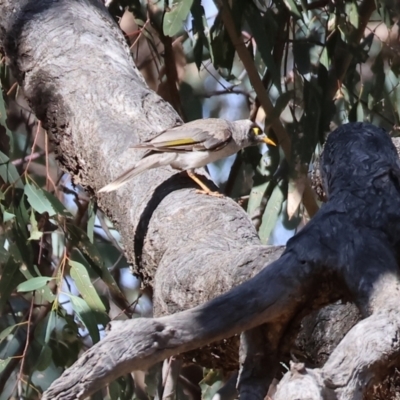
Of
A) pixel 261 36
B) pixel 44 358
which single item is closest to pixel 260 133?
pixel 261 36

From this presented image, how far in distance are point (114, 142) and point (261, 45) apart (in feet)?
3.61

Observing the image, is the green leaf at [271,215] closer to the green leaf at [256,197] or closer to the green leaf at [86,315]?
the green leaf at [256,197]

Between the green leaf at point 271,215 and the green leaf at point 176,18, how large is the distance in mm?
747

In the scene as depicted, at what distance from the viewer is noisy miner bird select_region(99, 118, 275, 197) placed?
2117 millimetres

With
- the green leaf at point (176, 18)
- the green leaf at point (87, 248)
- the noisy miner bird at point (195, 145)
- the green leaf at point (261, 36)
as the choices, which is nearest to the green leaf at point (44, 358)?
the green leaf at point (87, 248)

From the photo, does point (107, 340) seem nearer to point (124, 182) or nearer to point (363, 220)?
point (363, 220)

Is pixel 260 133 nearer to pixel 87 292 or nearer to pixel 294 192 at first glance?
pixel 294 192

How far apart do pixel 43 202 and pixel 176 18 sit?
74cm

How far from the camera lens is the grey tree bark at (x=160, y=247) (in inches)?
41.4

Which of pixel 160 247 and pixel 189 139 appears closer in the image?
pixel 160 247

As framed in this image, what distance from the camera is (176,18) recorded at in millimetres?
2879

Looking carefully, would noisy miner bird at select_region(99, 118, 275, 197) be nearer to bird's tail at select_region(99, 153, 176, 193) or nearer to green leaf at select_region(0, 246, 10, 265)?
bird's tail at select_region(99, 153, 176, 193)

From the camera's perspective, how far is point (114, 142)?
2113 millimetres

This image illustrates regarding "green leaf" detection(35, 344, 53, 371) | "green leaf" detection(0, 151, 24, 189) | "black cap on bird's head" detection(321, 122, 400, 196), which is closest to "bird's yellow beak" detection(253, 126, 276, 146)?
"green leaf" detection(0, 151, 24, 189)
